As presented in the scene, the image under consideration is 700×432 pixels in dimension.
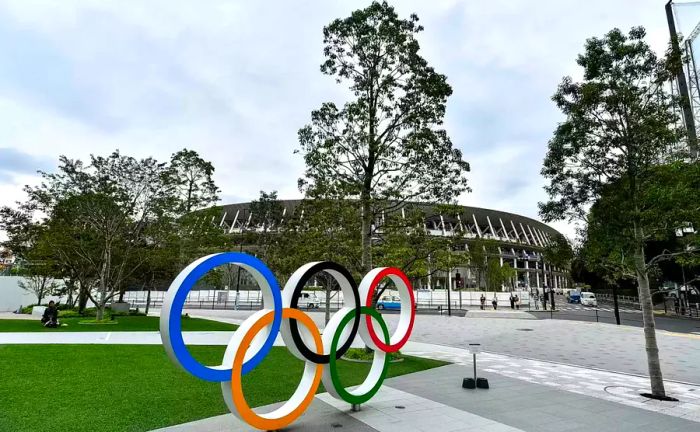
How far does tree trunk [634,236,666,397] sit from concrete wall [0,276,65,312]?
43460 mm

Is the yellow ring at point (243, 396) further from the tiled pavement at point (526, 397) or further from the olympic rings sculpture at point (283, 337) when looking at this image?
the tiled pavement at point (526, 397)

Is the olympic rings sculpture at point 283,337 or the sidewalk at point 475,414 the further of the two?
the sidewalk at point 475,414

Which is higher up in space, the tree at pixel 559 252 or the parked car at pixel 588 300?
the tree at pixel 559 252

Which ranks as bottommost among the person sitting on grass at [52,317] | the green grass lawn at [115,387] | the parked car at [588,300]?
the green grass lawn at [115,387]

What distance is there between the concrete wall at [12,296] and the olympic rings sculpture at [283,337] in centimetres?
3945

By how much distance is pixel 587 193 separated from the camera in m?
10.4

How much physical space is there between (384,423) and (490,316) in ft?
96.5

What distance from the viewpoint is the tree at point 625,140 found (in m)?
9.35

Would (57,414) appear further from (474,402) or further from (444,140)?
(444,140)

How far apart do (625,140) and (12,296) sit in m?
45.0

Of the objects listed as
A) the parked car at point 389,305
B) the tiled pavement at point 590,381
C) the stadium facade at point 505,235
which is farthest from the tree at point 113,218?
→ the stadium facade at point 505,235

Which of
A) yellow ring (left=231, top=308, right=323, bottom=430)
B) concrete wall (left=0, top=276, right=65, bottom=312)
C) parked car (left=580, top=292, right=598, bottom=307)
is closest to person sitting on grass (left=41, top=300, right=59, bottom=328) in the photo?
yellow ring (left=231, top=308, right=323, bottom=430)

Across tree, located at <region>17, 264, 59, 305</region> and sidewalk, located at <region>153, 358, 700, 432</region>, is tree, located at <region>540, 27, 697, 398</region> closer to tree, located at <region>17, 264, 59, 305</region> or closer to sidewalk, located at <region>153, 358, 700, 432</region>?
sidewalk, located at <region>153, 358, 700, 432</region>

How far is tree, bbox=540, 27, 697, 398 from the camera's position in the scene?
9.35 m
